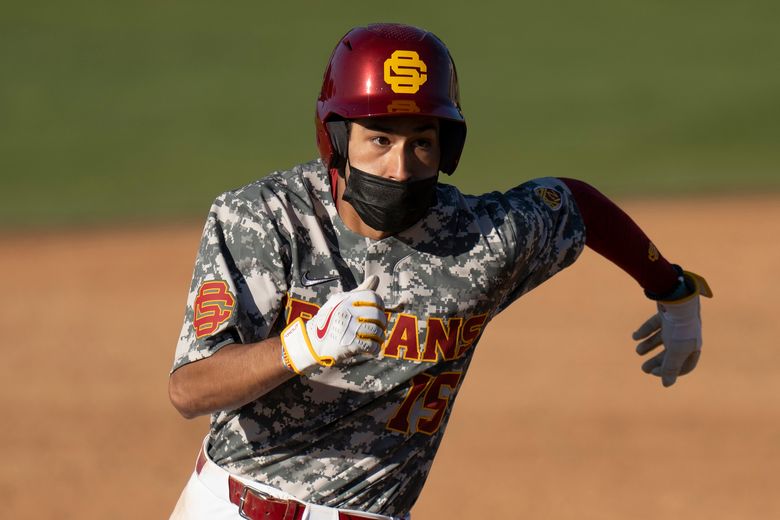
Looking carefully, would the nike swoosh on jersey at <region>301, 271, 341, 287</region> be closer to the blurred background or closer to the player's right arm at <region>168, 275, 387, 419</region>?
the player's right arm at <region>168, 275, 387, 419</region>

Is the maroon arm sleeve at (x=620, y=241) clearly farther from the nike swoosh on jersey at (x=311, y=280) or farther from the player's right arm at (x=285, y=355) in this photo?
the player's right arm at (x=285, y=355)

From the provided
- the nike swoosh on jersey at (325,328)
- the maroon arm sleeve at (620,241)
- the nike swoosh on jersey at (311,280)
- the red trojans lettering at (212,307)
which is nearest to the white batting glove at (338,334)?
the nike swoosh on jersey at (325,328)

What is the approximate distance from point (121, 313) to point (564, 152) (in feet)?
32.5

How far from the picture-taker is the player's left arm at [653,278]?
14.2 ft

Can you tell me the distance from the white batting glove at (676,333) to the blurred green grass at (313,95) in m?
12.1

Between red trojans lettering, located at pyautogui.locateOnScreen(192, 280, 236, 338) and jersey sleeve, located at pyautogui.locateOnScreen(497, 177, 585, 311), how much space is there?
0.94 meters

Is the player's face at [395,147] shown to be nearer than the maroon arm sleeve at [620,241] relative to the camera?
Yes

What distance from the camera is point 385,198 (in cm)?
353

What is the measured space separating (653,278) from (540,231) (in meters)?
0.82

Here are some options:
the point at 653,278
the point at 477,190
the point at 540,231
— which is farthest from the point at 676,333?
the point at 477,190

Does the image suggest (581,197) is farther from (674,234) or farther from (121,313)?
(674,234)

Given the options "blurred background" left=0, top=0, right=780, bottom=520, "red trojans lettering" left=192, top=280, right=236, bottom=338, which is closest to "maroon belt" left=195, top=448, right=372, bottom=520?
"red trojans lettering" left=192, top=280, right=236, bottom=338

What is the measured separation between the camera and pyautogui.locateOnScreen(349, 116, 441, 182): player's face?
140 inches

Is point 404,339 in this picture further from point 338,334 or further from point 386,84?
point 386,84
